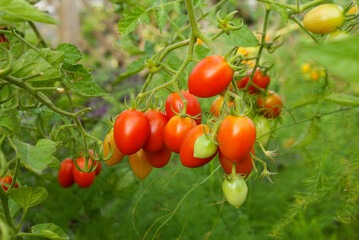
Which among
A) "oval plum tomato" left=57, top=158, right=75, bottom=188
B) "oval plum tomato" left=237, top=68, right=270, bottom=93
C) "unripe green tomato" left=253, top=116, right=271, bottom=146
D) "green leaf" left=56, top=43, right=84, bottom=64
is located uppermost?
"green leaf" left=56, top=43, right=84, bottom=64

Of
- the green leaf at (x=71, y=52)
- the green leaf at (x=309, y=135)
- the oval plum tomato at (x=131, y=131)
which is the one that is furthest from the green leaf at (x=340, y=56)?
the green leaf at (x=309, y=135)

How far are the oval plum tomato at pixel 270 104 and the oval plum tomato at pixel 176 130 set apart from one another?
27cm

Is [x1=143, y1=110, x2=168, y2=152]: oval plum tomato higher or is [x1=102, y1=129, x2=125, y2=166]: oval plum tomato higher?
[x1=143, y1=110, x2=168, y2=152]: oval plum tomato

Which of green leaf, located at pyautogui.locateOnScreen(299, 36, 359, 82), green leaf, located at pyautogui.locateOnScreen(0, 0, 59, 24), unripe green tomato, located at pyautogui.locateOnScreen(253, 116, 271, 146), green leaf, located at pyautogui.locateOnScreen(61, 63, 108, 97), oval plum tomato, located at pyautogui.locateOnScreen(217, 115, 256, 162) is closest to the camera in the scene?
green leaf, located at pyautogui.locateOnScreen(299, 36, 359, 82)

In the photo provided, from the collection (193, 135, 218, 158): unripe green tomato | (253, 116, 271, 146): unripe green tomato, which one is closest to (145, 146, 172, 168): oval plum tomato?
(193, 135, 218, 158): unripe green tomato

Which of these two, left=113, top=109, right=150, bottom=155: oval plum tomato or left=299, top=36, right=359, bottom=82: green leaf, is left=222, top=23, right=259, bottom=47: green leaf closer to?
left=113, top=109, right=150, bottom=155: oval plum tomato

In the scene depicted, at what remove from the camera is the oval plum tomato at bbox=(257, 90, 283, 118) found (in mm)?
770

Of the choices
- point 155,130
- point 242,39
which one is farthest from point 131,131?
point 242,39

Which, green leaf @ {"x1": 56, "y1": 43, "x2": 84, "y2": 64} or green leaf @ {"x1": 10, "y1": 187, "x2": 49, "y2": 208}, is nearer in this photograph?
green leaf @ {"x1": 10, "y1": 187, "x2": 49, "y2": 208}

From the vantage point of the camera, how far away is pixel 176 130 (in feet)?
1.76

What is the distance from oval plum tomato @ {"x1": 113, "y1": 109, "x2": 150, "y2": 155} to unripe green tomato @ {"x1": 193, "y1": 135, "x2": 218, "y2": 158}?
10 centimetres

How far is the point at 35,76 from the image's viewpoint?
503mm

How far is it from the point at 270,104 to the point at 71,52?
405 mm

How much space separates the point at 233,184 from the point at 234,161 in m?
0.03
